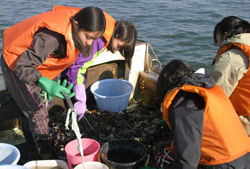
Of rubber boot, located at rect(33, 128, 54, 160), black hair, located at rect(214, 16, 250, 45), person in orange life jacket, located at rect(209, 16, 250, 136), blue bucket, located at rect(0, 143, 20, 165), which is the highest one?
black hair, located at rect(214, 16, 250, 45)

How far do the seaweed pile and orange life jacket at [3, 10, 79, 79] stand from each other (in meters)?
1.18

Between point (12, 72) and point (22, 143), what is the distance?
45.1 inches

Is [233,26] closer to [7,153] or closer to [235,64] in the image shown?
[235,64]

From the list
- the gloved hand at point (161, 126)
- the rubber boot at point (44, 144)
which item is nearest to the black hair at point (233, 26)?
the gloved hand at point (161, 126)

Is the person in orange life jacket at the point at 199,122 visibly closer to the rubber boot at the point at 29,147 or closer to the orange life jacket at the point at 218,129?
the orange life jacket at the point at 218,129

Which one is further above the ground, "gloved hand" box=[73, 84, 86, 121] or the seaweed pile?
"gloved hand" box=[73, 84, 86, 121]

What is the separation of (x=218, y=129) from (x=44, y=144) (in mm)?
1631

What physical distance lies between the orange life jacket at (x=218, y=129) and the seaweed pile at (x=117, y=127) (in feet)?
3.06

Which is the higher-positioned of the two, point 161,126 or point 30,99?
point 30,99

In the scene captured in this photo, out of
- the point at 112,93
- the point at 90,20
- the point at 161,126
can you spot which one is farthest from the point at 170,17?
the point at 90,20

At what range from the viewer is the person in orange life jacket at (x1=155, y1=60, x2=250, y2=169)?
1.80m

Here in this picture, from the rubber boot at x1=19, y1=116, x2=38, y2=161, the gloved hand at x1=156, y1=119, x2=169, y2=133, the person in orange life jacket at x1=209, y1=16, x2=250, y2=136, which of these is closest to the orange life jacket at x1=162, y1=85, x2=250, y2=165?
the person in orange life jacket at x1=209, y1=16, x2=250, y2=136

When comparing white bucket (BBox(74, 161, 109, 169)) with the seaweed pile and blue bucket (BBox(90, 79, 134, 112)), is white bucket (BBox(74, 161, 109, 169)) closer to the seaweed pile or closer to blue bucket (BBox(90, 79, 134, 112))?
the seaweed pile

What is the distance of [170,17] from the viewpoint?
9.95m
